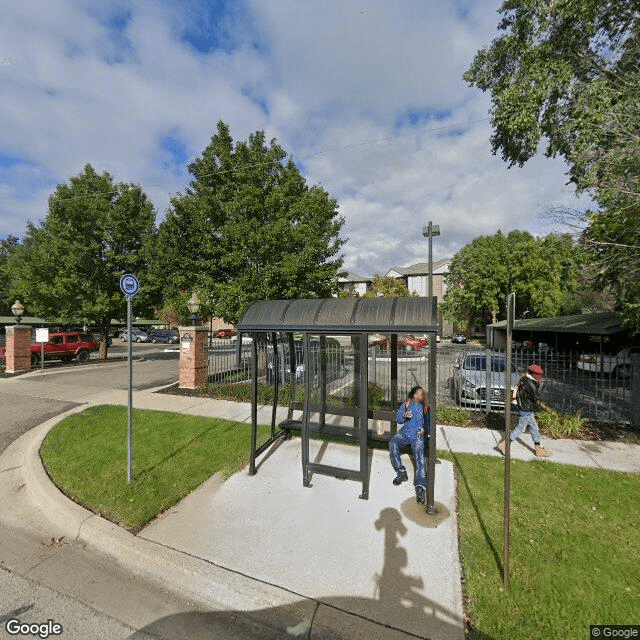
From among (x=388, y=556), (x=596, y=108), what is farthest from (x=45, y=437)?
(x=596, y=108)

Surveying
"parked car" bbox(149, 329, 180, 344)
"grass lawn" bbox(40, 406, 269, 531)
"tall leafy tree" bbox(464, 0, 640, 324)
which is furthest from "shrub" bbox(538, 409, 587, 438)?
"parked car" bbox(149, 329, 180, 344)

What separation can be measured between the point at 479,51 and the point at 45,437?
1698 cm

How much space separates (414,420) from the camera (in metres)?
4.55

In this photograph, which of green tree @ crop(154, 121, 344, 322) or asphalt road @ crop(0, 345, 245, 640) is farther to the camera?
green tree @ crop(154, 121, 344, 322)

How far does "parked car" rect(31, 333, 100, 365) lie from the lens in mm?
17812

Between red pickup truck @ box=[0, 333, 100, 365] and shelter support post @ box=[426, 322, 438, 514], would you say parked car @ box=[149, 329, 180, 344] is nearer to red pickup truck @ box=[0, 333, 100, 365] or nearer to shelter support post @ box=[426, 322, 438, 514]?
red pickup truck @ box=[0, 333, 100, 365]

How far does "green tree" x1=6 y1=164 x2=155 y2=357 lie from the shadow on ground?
56.1 feet

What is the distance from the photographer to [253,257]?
509 inches

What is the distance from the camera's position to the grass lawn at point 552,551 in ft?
8.70

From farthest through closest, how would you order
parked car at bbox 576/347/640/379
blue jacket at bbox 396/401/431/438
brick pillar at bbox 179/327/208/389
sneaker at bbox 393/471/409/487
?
1. brick pillar at bbox 179/327/208/389
2. parked car at bbox 576/347/640/379
3. sneaker at bbox 393/471/409/487
4. blue jacket at bbox 396/401/431/438

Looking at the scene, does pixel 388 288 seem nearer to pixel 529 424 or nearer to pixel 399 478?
pixel 529 424

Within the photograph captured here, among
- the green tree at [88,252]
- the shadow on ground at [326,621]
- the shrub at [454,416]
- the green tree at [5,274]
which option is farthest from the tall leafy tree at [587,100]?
the green tree at [5,274]


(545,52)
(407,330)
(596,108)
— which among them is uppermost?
(545,52)

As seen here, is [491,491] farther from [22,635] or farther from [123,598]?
[22,635]
